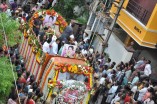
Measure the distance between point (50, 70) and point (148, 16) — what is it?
579 cm

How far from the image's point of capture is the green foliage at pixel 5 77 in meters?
8.10

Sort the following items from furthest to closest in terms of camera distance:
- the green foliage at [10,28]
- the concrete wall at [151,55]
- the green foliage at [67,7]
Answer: the green foliage at [67,7]
the concrete wall at [151,55]
the green foliage at [10,28]

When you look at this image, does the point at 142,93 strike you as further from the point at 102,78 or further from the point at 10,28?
the point at 10,28

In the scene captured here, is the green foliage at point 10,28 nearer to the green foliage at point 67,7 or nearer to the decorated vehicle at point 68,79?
the decorated vehicle at point 68,79

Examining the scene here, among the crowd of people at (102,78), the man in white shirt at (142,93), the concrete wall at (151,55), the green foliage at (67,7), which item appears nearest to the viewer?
the crowd of people at (102,78)

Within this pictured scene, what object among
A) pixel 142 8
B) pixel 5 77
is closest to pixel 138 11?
pixel 142 8

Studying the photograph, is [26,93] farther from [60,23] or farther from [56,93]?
[60,23]

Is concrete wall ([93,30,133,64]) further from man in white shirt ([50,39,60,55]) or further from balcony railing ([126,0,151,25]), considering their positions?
man in white shirt ([50,39,60,55])

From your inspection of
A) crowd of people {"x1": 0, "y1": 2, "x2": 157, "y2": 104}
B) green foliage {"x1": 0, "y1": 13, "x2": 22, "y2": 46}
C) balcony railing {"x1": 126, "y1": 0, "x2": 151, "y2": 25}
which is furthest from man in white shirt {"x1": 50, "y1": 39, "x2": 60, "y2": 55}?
green foliage {"x1": 0, "y1": 13, "x2": 22, "y2": 46}

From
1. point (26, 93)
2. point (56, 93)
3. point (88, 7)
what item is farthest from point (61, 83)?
point (88, 7)

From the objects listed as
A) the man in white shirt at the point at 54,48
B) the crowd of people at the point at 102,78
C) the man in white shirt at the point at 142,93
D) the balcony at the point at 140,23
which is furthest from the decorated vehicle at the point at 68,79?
the balcony at the point at 140,23

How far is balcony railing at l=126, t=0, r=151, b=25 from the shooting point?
1729cm

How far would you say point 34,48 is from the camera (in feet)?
51.1

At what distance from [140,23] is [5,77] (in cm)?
1013
